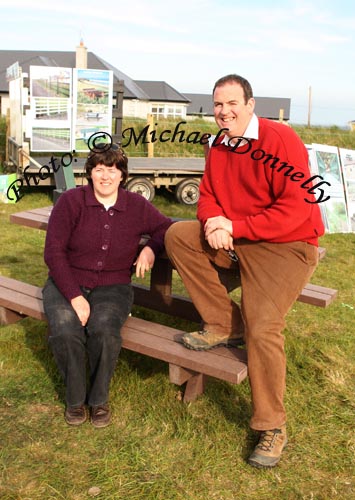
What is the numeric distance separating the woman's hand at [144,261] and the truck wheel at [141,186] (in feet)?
23.1

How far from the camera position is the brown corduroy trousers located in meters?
2.68

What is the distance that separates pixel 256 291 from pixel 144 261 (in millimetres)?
747

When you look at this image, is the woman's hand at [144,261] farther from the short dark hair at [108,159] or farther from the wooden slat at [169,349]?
the short dark hair at [108,159]

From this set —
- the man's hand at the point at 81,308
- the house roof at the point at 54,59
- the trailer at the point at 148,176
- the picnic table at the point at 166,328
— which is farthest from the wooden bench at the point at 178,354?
the house roof at the point at 54,59

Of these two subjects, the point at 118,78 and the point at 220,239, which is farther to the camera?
the point at 118,78

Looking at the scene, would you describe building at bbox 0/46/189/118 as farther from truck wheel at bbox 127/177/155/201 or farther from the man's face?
the man's face

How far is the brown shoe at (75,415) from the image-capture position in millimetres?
3041

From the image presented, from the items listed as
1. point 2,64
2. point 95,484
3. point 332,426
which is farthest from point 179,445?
point 2,64

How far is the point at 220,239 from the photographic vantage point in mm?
2984

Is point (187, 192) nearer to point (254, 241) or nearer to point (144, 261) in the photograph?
point (144, 261)

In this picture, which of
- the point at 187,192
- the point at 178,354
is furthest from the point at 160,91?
the point at 178,354

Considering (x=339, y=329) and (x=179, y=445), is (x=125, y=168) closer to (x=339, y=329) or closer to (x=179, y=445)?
(x=179, y=445)

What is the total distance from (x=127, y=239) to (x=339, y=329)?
7.27ft

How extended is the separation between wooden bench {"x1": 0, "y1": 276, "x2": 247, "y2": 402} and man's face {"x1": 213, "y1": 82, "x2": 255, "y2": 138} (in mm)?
1201
